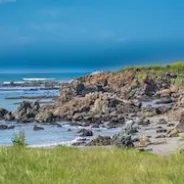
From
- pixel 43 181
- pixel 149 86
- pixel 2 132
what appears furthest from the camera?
pixel 149 86

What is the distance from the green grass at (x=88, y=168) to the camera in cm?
714

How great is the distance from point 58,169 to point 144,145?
57.5ft

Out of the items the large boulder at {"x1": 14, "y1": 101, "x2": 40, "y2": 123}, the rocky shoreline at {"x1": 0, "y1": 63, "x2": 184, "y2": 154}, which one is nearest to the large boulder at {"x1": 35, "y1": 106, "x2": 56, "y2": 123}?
the rocky shoreline at {"x1": 0, "y1": 63, "x2": 184, "y2": 154}

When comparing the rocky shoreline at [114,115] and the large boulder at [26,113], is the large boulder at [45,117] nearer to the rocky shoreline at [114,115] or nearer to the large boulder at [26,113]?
the rocky shoreline at [114,115]

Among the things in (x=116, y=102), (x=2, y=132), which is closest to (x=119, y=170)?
(x=2, y=132)

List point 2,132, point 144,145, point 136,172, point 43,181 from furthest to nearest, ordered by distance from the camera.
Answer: point 2,132 < point 144,145 < point 136,172 < point 43,181

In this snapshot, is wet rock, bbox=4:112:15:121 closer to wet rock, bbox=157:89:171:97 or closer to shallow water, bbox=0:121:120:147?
shallow water, bbox=0:121:120:147

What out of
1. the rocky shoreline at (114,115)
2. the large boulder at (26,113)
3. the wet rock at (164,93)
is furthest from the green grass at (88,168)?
the wet rock at (164,93)

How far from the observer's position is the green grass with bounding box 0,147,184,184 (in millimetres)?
7137

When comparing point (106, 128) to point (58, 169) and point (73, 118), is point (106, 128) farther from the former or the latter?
point (58, 169)

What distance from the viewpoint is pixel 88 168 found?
8133mm

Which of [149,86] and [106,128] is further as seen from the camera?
[149,86]

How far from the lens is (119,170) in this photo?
817 cm

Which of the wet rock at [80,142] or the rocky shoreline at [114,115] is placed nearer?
the wet rock at [80,142]
